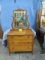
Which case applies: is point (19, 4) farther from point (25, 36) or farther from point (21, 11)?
point (25, 36)

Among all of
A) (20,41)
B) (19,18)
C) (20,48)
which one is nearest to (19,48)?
(20,48)

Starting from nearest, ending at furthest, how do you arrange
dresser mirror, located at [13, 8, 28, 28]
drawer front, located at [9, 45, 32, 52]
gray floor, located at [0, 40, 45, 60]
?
gray floor, located at [0, 40, 45, 60]
drawer front, located at [9, 45, 32, 52]
dresser mirror, located at [13, 8, 28, 28]

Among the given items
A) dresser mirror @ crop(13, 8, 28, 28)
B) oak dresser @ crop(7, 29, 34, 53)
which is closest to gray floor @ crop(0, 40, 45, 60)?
oak dresser @ crop(7, 29, 34, 53)

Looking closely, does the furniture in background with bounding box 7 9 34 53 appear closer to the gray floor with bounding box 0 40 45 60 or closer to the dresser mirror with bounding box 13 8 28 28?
the dresser mirror with bounding box 13 8 28 28

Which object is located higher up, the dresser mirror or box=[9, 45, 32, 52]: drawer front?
the dresser mirror

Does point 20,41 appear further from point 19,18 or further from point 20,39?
point 19,18

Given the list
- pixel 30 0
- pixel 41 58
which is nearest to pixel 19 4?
pixel 30 0

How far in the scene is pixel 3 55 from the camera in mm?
2896

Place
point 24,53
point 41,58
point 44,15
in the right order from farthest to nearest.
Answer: point 44,15 → point 24,53 → point 41,58

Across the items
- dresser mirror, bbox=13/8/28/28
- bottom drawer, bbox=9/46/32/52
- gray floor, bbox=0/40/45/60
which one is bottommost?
gray floor, bbox=0/40/45/60

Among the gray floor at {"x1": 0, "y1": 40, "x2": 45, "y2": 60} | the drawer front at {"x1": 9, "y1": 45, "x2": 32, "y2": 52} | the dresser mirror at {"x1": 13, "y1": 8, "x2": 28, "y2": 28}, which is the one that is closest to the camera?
the gray floor at {"x1": 0, "y1": 40, "x2": 45, "y2": 60}

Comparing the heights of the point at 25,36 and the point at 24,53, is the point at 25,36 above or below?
above

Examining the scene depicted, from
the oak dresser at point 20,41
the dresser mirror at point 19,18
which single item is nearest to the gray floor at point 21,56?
the oak dresser at point 20,41

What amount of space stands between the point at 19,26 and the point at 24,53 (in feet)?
2.31
